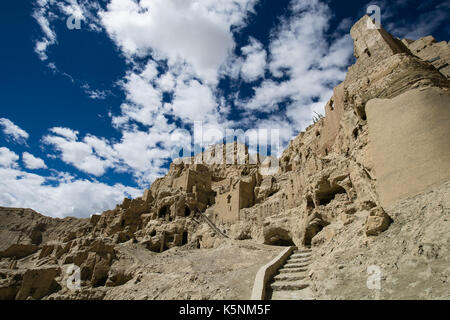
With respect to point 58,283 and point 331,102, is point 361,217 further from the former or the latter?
point 58,283

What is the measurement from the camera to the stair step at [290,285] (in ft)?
28.6

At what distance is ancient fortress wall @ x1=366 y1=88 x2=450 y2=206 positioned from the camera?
862cm

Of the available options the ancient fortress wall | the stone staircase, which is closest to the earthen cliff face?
the ancient fortress wall

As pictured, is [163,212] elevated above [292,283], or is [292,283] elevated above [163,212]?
[163,212]

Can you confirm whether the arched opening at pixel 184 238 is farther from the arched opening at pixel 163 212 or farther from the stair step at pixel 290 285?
the stair step at pixel 290 285

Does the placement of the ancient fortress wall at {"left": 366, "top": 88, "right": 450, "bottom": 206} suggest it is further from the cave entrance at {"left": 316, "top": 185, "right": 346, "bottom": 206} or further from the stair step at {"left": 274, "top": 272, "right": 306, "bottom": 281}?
the cave entrance at {"left": 316, "top": 185, "right": 346, "bottom": 206}

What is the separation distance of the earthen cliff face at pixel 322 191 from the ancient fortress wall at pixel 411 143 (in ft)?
0.11

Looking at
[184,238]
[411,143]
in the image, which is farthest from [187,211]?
[411,143]

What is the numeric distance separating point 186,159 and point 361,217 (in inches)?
2119

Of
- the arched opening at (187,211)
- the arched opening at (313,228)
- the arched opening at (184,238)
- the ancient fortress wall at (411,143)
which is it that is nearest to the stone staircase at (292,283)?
the arched opening at (313,228)

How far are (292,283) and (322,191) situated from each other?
839 centimetres

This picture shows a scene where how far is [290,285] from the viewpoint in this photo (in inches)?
347

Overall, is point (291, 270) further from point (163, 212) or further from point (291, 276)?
point (163, 212)
